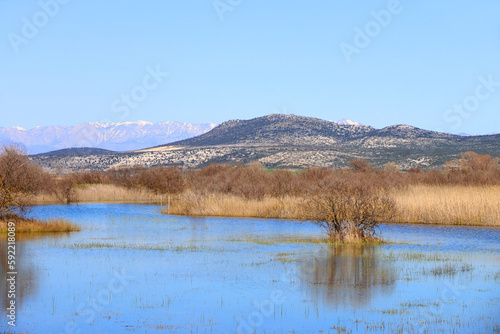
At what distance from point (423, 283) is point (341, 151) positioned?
8787 cm

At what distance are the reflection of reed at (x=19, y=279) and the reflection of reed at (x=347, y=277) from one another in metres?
6.64

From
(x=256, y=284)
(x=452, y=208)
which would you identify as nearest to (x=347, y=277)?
(x=256, y=284)

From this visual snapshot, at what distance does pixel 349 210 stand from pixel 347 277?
6.66m

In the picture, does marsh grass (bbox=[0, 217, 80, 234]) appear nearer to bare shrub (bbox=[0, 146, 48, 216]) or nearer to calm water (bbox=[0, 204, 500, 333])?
bare shrub (bbox=[0, 146, 48, 216])

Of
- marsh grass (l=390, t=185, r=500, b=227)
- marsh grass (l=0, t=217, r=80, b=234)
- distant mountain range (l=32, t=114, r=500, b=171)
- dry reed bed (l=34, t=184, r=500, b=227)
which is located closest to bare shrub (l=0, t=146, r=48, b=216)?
Result: marsh grass (l=0, t=217, r=80, b=234)

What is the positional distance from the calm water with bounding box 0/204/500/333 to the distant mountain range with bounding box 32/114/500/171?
215ft

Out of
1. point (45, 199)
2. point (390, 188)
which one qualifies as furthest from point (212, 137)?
point (390, 188)

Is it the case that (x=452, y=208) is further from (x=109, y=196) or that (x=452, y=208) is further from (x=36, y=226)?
(x=109, y=196)

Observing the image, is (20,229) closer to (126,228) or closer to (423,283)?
(126,228)

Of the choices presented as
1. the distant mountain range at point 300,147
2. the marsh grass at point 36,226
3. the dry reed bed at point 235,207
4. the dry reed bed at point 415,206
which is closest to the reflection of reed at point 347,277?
the dry reed bed at point 415,206

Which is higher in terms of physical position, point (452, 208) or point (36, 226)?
point (452, 208)

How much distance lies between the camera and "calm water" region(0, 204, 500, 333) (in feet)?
42.1

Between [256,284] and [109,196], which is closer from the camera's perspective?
[256,284]

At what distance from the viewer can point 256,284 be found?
16.7m
